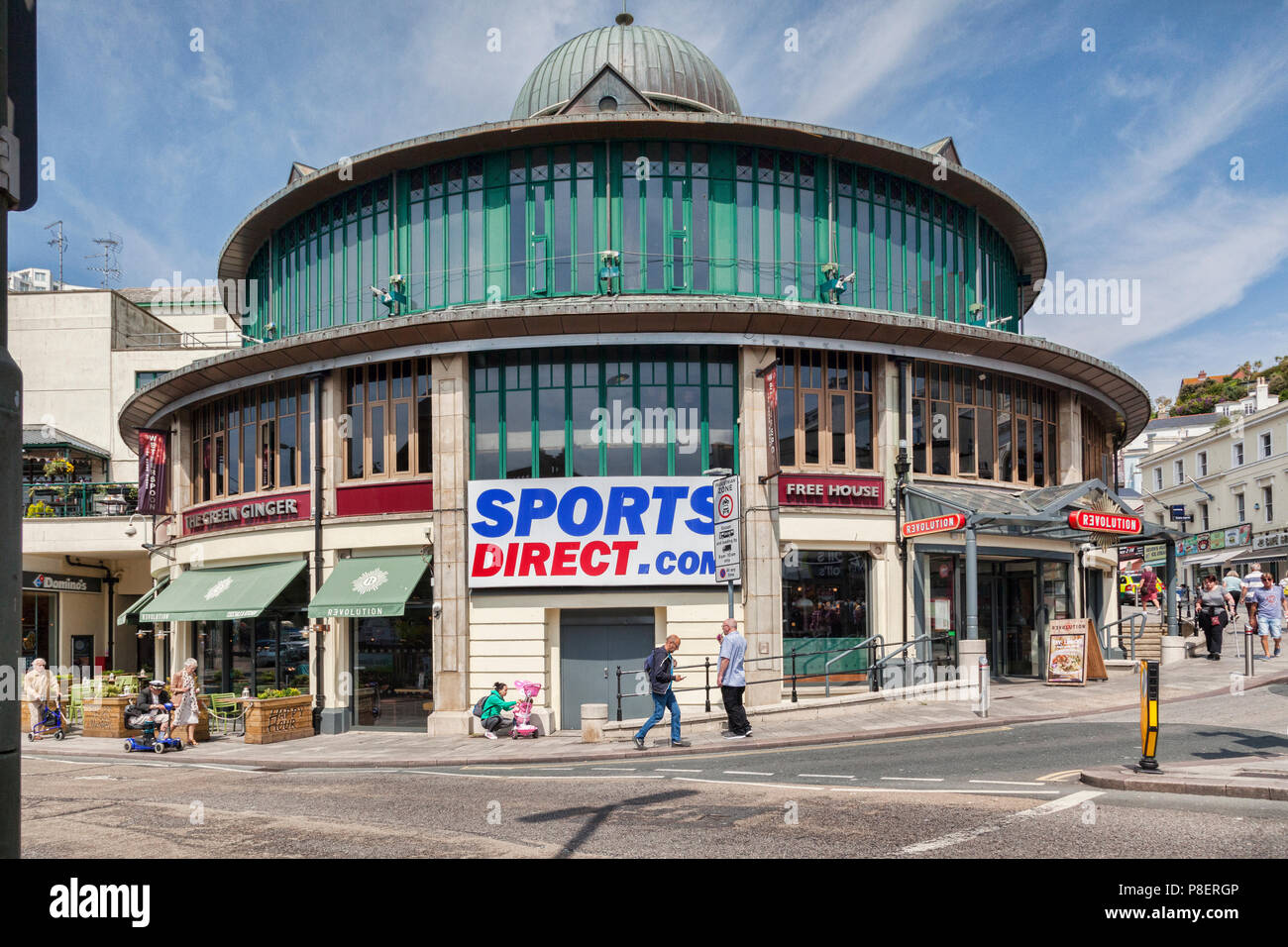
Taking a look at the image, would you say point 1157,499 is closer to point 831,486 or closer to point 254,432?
point 831,486

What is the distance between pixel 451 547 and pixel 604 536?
3.30m

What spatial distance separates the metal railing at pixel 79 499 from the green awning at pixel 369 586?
54.5 feet

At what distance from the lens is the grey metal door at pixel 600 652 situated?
21.7 m

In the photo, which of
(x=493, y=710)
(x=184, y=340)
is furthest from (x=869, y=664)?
(x=184, y=340)

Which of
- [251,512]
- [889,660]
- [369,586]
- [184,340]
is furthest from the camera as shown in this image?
[184,340]

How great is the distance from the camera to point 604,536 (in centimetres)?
2136

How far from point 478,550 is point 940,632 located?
1048cm

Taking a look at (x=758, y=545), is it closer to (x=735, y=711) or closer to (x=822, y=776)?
(x=735, y=711)

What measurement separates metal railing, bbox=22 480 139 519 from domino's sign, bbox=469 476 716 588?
20.3 meters

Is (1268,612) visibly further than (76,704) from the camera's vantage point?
No

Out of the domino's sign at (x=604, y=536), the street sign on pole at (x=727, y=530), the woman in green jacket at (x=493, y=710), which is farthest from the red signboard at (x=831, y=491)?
the woman in green jacket at (x=493, y=710)

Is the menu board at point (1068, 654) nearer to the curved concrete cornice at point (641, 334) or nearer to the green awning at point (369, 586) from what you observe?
the curved concrete cornice at point (641, 334)
